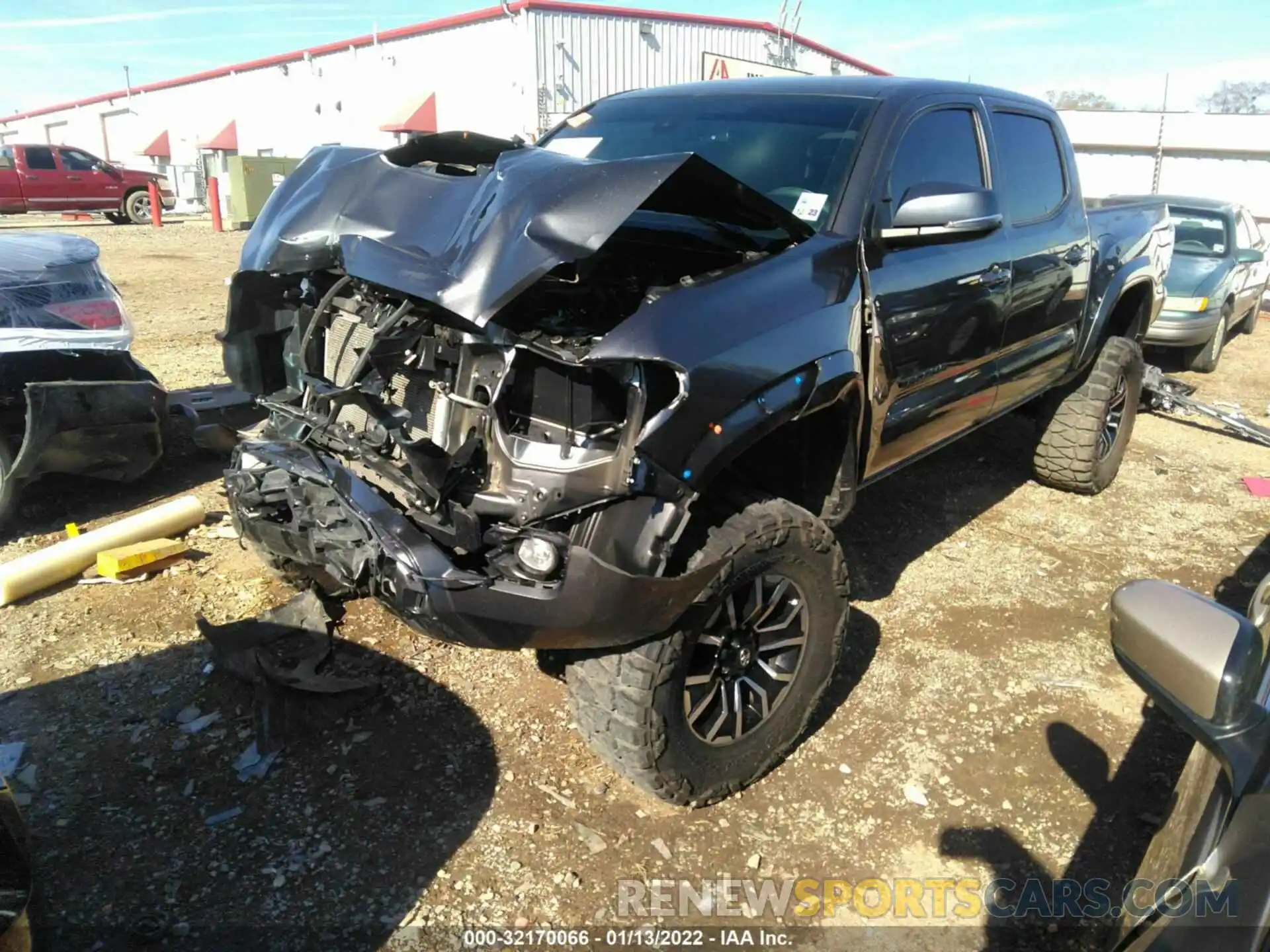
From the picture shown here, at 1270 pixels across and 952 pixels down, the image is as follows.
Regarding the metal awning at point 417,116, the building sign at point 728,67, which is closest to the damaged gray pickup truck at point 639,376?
the building sign at point 728,67

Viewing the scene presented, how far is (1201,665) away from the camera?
148 centimetres

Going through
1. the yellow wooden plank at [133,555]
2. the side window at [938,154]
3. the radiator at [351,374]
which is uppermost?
the side window at [938,154]

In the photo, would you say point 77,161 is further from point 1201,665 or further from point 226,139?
point 1201,665

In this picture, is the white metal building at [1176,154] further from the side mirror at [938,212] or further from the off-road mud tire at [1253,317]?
the side mirror at [938,212]

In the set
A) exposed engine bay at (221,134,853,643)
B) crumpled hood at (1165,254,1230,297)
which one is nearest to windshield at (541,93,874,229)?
exposed engine bay at (221,134,853,643)

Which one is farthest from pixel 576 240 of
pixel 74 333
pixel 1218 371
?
pixel 1218 371

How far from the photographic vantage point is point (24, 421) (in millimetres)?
4250

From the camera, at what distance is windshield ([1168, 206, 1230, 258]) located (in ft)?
31.6

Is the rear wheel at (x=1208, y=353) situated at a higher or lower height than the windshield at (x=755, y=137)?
lower

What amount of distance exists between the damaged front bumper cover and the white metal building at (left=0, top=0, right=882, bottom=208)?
53.0 ft

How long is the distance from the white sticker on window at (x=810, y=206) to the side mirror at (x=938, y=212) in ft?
0.74

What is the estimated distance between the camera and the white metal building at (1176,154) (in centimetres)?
1614

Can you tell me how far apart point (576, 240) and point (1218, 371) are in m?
10.0

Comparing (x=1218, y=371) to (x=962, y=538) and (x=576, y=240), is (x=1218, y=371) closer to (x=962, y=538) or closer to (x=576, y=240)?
(x=962, y=538)
